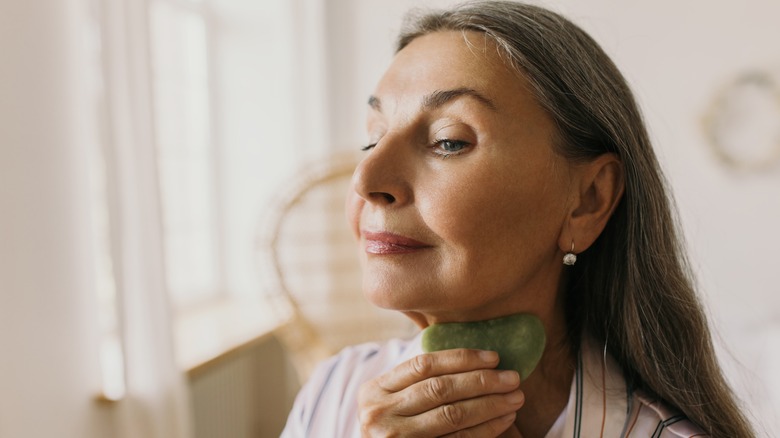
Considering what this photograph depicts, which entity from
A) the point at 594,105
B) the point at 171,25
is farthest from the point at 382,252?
the point at 171,25

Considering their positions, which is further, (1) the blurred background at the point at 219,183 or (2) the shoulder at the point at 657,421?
(1) the blurred background at the point at 219,183

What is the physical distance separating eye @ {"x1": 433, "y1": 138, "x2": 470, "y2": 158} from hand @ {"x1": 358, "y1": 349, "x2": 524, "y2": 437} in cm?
30

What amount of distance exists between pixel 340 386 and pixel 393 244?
17.5 inches

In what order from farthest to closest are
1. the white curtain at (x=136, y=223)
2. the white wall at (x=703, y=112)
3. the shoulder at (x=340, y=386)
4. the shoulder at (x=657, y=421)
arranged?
1. the white wall at (x=703, y=112)
2. the white curtain at (x=136, y=223)
3. the shoulder at (x=340, y=386)
4. the shoulder at (x=657, y=421)

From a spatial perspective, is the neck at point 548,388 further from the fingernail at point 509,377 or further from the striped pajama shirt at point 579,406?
the fingernail at point 509,377

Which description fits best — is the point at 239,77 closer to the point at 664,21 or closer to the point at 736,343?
the point at 664,21

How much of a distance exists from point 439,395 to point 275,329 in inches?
91.7

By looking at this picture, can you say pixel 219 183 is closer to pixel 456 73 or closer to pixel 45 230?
pixel 45 230

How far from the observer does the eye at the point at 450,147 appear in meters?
0.99

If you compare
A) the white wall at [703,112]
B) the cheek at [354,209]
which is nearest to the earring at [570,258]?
the cheek at [354,209]

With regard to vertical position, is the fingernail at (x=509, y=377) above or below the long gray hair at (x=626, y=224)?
below

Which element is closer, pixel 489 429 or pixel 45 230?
pixel 489 429

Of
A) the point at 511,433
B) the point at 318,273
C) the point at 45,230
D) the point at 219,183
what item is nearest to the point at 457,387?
the point at 511,433

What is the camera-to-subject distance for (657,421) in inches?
42.3
